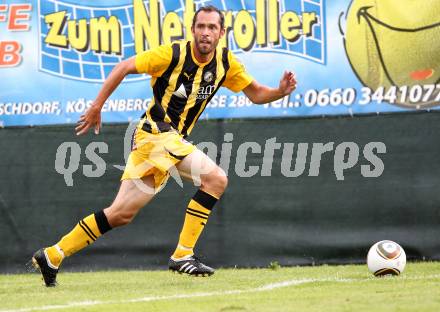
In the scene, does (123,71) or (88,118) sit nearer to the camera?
(88,118)

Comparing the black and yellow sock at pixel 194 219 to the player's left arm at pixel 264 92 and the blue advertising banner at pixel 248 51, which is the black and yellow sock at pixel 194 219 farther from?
the blue advertising banner at pixel 248 51

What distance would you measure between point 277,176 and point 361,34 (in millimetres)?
1730

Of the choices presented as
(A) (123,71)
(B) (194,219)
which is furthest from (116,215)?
(A) (123,71)

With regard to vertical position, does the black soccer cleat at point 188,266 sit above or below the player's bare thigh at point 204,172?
below

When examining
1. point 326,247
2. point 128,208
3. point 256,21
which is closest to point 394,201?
point 326,247

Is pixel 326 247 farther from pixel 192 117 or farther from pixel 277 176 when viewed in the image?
pixel 192 117

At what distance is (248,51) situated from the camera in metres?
9.94

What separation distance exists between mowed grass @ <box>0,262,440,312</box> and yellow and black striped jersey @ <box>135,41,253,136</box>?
1356mm

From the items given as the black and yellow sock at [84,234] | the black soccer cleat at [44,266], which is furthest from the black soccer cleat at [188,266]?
the black soccer cleat at [44,266]

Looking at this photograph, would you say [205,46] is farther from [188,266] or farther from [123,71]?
[188,266]

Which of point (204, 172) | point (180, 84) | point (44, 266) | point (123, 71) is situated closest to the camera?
point (123, 71)

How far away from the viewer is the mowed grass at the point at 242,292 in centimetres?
586

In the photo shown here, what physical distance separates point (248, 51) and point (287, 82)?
2.25 metres

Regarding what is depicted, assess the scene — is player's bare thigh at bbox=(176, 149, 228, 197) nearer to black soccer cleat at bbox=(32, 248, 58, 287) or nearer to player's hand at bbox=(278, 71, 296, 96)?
player's hand at bbox=(278, 71, 296, 96)
